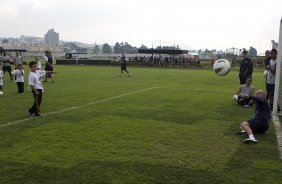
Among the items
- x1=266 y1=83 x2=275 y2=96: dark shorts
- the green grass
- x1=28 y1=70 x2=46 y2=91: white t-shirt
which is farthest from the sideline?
x1=28 y1=70 x2=46 y2=91: white t-shirt

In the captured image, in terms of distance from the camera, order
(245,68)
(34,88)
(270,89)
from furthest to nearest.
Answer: (245,68) < (270,89) < (34,88)

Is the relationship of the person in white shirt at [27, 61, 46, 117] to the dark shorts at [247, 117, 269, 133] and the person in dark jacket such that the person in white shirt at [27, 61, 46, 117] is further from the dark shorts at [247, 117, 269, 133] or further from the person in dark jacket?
the person in dark jacket

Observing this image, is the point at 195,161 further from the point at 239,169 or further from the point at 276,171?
the point at 276,171

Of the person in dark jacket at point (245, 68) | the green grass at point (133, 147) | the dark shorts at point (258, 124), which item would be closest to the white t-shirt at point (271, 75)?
the green grass at point (133, 147)

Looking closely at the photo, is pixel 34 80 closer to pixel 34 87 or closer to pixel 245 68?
pixel 34 87

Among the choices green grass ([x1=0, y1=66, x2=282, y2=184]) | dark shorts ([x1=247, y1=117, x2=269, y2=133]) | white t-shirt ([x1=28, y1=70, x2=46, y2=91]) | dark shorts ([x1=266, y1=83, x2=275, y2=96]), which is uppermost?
white t-shirt ([x1=28, y1=70, x2=46, y2=91])

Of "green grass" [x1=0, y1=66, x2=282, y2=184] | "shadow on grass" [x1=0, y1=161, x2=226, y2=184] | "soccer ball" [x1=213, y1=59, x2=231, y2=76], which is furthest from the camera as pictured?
"soccer ball" [x1=213, y1=59, x2=231, y2=76]

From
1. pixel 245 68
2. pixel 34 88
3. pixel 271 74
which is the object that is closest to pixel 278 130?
pixel 271 74

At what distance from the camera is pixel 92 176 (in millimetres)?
5516

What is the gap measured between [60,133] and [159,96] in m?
7.83

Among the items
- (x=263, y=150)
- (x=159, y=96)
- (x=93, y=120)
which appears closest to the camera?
(x=263, y=150)

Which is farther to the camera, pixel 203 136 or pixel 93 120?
pixel 93 120

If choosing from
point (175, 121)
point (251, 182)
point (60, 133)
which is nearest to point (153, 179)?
point (251, 182)

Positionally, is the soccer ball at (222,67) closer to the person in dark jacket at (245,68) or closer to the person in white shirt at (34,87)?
the person in dark jacket at (245,68)
